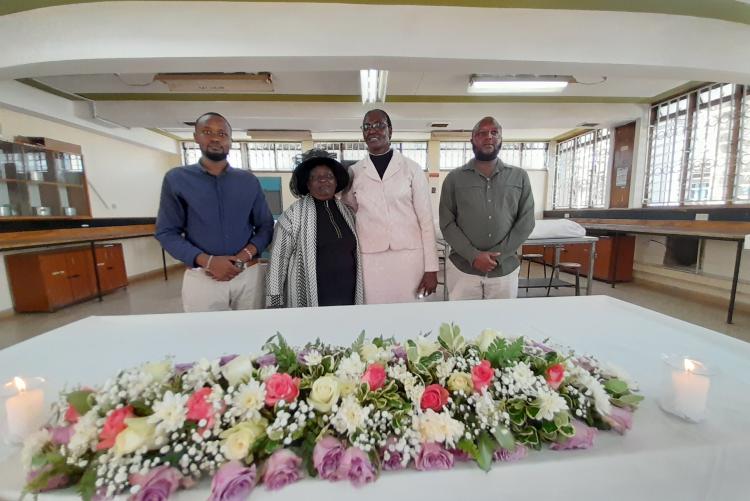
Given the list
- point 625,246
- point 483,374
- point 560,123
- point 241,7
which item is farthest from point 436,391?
point 560,123

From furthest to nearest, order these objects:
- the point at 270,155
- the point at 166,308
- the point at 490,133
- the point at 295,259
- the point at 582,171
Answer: the point at 270,155 → the point at 582,171 → the point at 166,308 → the point at 490,133 → the point at 295,259

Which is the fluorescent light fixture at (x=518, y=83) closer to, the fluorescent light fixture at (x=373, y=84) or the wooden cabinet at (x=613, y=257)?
the fluorescent light fixture at (x=373, y=84)

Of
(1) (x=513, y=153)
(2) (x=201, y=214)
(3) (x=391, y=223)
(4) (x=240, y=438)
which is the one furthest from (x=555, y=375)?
(1) (x=513, y=153)

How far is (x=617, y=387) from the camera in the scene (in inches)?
25.1

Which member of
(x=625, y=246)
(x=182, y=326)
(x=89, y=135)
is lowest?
(x=625, y=246)

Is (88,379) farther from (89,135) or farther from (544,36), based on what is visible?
(89,135)

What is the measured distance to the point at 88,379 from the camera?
0.80 metres

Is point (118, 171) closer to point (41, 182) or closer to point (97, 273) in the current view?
point (41, 182)

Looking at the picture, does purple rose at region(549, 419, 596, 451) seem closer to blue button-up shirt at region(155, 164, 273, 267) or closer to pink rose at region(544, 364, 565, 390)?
pink rose at region(544, 364, 565, 390)

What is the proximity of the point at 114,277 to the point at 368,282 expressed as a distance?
5048mm

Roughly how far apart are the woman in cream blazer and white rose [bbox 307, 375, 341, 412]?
1111 millimetres

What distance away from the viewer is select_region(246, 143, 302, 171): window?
8.03 metres

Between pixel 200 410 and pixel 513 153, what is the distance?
8.95 meters

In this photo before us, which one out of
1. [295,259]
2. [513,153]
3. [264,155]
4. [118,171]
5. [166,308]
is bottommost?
[166,308]
